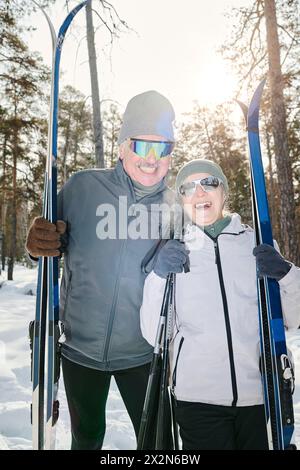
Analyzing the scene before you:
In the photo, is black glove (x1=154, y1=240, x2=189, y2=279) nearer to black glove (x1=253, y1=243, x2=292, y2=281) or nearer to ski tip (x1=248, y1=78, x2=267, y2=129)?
black glove (x1=253, y1=243, x2=292, y2=281)

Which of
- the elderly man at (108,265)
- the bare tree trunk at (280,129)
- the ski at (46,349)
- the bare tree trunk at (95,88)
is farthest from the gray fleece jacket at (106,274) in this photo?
the bare tree trunk at (95,88)

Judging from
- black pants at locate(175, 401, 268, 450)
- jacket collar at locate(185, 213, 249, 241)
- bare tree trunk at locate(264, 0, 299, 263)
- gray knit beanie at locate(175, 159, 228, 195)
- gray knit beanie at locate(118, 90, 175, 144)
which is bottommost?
black pants at locate(175, 401, 268, 450)

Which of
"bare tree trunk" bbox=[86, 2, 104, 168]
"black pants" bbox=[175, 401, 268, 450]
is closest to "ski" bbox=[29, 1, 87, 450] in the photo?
"black pants" bbox=[175, 401, 268, 450]

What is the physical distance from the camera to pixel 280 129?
6.61m

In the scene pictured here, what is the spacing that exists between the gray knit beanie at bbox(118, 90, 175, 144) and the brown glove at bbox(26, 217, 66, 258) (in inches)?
27.3

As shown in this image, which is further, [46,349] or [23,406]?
[23,406]

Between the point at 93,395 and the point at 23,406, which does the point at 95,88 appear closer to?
the point at 23,406

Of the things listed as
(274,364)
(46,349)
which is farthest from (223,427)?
(46,349)

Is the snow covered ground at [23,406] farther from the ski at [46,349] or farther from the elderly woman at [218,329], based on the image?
the elderly woman at [218,329]

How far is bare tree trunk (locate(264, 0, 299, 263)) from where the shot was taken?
6.52m

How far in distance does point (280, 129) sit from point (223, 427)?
621cm

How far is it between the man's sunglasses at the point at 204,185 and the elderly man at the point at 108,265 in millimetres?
252

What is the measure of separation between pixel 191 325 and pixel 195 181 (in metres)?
0.78

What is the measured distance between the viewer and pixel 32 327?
2.23 metres
